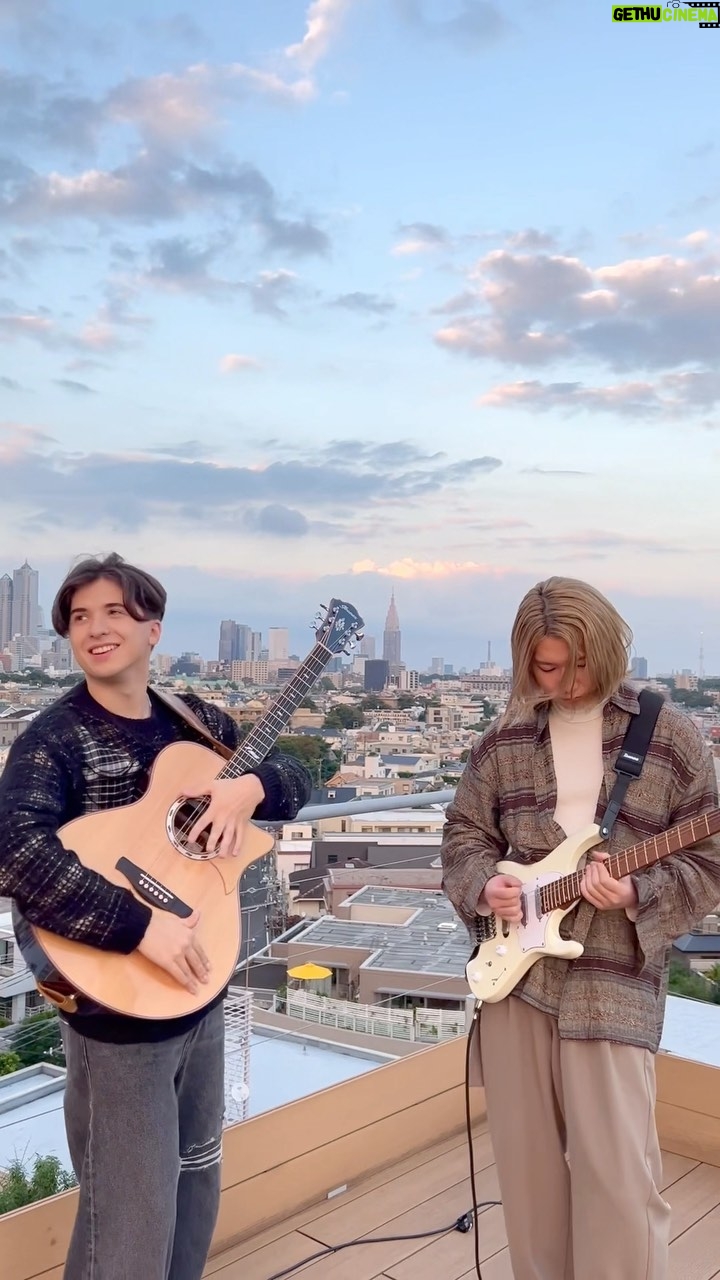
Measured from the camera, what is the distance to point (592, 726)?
167cm

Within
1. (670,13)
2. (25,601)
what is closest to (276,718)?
(25,601)

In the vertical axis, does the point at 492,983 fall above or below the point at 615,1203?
above

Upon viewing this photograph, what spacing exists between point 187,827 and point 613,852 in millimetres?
722

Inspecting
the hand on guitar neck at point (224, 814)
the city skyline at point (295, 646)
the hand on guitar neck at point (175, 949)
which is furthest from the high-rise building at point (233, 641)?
the hand on guitar neck at point (175, 949)

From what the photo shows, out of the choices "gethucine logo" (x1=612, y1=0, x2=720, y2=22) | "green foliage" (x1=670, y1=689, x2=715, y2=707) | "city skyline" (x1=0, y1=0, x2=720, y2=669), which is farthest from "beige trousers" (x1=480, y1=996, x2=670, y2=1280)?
"gethucine logo" (x1=612, y1=0, x2=720, y2=22)

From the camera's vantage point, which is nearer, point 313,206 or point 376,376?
point 313,206

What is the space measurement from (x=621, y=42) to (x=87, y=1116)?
3889 millimetres

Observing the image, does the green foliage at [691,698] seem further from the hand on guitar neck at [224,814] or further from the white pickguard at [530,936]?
the hand on guitar neck at [224,814]

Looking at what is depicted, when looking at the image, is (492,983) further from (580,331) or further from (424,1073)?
(580,331)

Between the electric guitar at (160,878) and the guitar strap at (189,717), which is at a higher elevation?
the guitar strap at (189,717)

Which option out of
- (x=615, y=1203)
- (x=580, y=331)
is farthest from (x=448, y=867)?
(x=580, y=331)

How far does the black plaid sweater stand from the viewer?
124 cm

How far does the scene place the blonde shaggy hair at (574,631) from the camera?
5.14ft

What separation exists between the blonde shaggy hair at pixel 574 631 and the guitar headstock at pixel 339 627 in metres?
0.33
